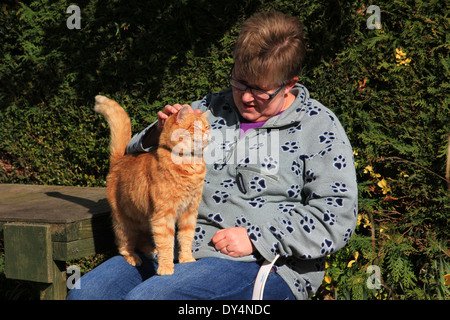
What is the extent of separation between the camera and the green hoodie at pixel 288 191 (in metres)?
1.93

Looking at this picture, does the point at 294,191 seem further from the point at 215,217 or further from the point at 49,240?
the point at 49,240

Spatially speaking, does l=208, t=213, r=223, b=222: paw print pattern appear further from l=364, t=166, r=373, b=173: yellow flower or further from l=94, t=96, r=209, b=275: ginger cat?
l=364, t=166, r=373, b=173: yellow flower

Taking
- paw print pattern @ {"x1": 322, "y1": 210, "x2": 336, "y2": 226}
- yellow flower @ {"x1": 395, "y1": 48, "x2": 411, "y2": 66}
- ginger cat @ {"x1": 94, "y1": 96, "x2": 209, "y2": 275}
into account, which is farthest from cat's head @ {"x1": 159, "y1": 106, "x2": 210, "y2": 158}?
yellow flower @ {"x1": 395, "y1": 48, "x2": 411, "y2": 66}

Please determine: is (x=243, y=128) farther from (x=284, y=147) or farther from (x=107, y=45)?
(x=107, y=45)

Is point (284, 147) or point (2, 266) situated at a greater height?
point (284, 147)

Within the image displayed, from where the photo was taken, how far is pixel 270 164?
6.88ft

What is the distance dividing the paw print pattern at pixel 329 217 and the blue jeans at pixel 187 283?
0.34m

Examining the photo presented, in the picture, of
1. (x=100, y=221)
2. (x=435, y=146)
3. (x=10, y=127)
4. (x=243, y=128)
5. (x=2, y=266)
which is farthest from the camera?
(x=10, y=127)

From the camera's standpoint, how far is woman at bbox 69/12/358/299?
1.93 m

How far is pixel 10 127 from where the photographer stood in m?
4.32

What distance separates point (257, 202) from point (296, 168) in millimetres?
248

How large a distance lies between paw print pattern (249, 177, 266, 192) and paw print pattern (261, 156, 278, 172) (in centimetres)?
7
